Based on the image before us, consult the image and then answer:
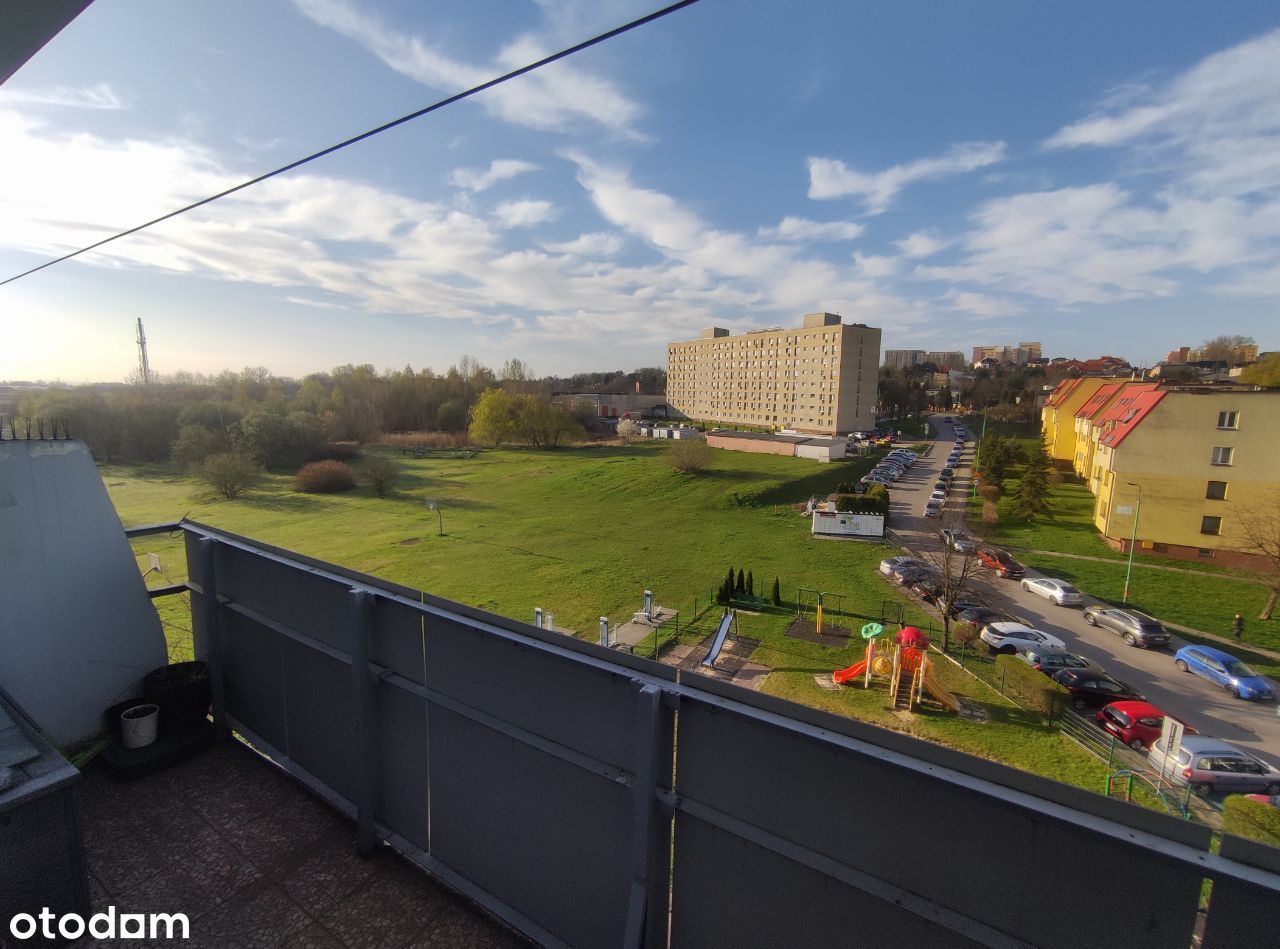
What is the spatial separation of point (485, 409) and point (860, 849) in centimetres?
5945

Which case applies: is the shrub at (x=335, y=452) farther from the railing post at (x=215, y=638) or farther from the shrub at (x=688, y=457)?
the railing post at (x=215, y=638)

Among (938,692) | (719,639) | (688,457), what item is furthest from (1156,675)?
(688,457)

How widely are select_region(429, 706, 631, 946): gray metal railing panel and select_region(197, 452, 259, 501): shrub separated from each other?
1503 inches

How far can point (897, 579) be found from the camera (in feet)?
63.7

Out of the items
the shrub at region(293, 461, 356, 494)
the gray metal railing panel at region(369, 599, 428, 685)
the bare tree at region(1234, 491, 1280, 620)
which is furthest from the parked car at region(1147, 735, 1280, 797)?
the shrub at region(293, 461, 356, 494)

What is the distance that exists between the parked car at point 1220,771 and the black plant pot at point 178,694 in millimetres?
13066

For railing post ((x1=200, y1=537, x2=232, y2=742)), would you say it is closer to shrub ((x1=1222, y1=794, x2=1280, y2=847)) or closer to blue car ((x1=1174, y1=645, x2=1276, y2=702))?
shrub ((x1=1222, y1=794, x2=1280, y2=847))

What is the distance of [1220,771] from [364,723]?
41.8ft

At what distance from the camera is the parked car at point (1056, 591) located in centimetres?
1736

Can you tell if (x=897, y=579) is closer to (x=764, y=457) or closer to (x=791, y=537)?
(x=791, y=537)

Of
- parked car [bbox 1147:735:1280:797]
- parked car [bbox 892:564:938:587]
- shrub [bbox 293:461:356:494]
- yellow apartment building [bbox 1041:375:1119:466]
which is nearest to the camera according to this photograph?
parked car [bbox 1147:735:1280:797]

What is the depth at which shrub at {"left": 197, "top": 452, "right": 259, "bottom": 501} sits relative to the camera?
107 ft

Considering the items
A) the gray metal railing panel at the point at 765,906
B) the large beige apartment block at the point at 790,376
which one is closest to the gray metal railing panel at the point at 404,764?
the gray metal railing panel at the point at 765,906

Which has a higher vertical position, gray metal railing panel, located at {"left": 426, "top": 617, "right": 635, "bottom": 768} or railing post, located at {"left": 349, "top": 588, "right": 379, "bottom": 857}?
gray metal railing panel, located at {"left": 426, "top": 617, "right": 635, "bottom": 768}
